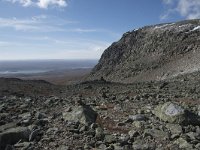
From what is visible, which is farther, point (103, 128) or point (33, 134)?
point (103, 128)

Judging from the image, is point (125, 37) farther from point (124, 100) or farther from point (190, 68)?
point (124, 100)

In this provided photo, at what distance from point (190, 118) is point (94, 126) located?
476cm

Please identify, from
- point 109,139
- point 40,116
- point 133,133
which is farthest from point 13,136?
point 133,133

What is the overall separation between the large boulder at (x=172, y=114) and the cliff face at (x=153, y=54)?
40.4 m

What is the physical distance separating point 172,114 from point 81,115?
14.7ft

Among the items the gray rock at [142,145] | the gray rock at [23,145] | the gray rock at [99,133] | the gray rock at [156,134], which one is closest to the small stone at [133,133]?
the gray rock at [156,134]

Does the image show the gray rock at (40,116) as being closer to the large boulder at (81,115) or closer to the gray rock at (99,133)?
the large boulder at (81,115)

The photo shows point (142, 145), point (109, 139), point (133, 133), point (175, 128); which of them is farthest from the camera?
point (175, 128)

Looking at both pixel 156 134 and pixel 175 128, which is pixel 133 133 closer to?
pixel 156 134

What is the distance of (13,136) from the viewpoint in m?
15.4

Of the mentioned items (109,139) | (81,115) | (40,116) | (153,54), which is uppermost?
(153,54)

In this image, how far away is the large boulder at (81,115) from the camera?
17.4 metres

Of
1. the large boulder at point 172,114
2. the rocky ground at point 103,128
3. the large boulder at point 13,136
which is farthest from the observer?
the large boulder at point 172,114

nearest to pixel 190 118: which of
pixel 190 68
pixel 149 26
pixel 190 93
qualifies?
pixel 190 93
